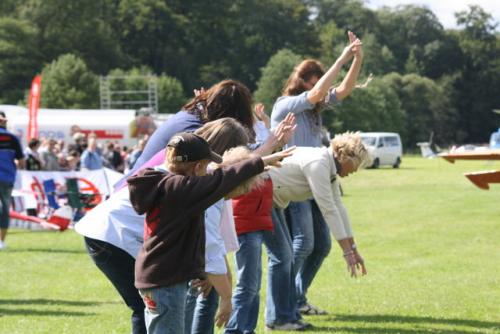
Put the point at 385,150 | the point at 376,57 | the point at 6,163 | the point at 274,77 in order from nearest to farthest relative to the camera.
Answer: the point at 6,163, the point at 385,150, the point at 274,77, the point at 376,57

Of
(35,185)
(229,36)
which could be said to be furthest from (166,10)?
(35,185)

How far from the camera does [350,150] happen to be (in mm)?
6914

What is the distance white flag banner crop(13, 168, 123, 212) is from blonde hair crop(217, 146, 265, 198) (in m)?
13.2

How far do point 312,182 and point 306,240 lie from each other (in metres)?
0.78

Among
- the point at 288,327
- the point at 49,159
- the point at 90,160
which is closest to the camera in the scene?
the point at 288,327

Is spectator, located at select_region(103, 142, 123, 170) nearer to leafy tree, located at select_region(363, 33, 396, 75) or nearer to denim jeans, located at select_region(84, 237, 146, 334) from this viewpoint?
denim jeans, located at select_region(84, 237, 146, 334)

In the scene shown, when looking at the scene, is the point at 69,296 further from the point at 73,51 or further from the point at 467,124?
the point at 467,124

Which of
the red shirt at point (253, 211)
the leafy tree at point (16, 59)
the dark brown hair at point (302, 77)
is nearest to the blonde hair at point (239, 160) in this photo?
the red shirt at point (253, 211)

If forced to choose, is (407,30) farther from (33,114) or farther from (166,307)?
(166,307)

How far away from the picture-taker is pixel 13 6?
93250mm

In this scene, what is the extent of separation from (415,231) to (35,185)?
22.6 ft

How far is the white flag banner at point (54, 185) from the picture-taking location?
→ 17562 mm

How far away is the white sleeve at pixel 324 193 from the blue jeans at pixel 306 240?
0.65m

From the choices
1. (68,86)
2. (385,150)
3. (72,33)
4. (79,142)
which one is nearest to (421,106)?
(72,33)
